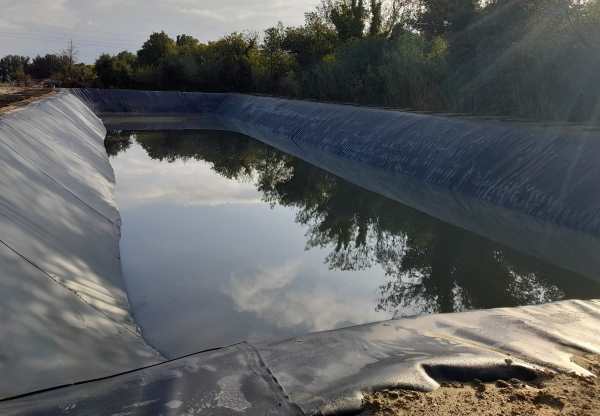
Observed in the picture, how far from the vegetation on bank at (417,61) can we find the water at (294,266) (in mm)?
5241

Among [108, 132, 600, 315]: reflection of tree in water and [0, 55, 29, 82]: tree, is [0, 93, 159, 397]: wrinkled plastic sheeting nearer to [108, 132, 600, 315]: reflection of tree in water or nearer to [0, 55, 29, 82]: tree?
[108, 132, 600, 315]: reflection of tree in water

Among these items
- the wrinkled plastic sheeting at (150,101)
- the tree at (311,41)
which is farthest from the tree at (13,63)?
the tree at (311,41)

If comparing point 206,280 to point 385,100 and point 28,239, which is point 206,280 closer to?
point 28,239

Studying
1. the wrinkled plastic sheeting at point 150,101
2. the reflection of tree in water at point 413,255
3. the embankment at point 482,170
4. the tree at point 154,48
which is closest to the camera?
→ the reflection of tree in water at point 413,255

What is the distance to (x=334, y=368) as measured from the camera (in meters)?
2.23

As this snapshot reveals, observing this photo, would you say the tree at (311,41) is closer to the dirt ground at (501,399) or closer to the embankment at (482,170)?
the embankment at (482,170)

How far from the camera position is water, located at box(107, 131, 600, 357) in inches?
153

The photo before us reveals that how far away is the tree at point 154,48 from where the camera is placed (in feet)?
116

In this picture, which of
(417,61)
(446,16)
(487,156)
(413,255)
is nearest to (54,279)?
(413,255)

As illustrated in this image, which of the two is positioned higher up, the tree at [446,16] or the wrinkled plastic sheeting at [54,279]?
the tree at [446,16]

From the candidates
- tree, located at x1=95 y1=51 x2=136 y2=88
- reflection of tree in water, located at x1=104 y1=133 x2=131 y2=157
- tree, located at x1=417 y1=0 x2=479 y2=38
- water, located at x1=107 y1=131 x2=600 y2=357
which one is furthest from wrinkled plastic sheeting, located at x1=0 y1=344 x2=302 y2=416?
tree, located at x1=95 y1=51 x2=136 y2=88

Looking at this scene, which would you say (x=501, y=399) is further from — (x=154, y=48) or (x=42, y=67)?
(x=42, y=67)

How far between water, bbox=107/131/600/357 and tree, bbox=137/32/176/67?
29124 mm

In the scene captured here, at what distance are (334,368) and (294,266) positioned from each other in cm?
286
